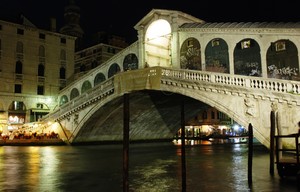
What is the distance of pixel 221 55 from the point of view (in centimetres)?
2233

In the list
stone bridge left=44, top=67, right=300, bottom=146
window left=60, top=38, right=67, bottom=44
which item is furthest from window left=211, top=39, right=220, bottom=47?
window left=60, top=38, right=67, bottom=44

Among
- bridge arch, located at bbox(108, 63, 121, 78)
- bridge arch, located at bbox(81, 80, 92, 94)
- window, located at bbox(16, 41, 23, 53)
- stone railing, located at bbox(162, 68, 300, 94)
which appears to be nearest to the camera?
stone railing, located at bbox(162, 68, 300, 94)

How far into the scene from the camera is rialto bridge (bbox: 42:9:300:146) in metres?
17.0

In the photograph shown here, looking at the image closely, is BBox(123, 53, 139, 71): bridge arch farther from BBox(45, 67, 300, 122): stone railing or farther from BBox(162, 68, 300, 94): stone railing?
BBox(162, 68, 300, 94): stone railing

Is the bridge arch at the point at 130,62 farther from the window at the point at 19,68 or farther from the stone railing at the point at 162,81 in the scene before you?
the window at the point at 19,68

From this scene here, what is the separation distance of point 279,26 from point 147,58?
33.6 feet

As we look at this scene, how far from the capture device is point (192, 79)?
64.5ft

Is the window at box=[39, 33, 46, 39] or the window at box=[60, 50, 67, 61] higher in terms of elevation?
the window at box=[39, 33, 46, 39]

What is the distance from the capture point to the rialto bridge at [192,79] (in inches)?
667

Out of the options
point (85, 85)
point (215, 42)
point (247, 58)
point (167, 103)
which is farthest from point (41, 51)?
point (247, 58)

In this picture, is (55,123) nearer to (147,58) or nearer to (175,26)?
(147,58)

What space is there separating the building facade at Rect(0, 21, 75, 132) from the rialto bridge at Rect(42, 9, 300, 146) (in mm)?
7068

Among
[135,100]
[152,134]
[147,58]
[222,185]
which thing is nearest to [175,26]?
[147,58]

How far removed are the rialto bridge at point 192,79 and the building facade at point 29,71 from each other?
707 cm
